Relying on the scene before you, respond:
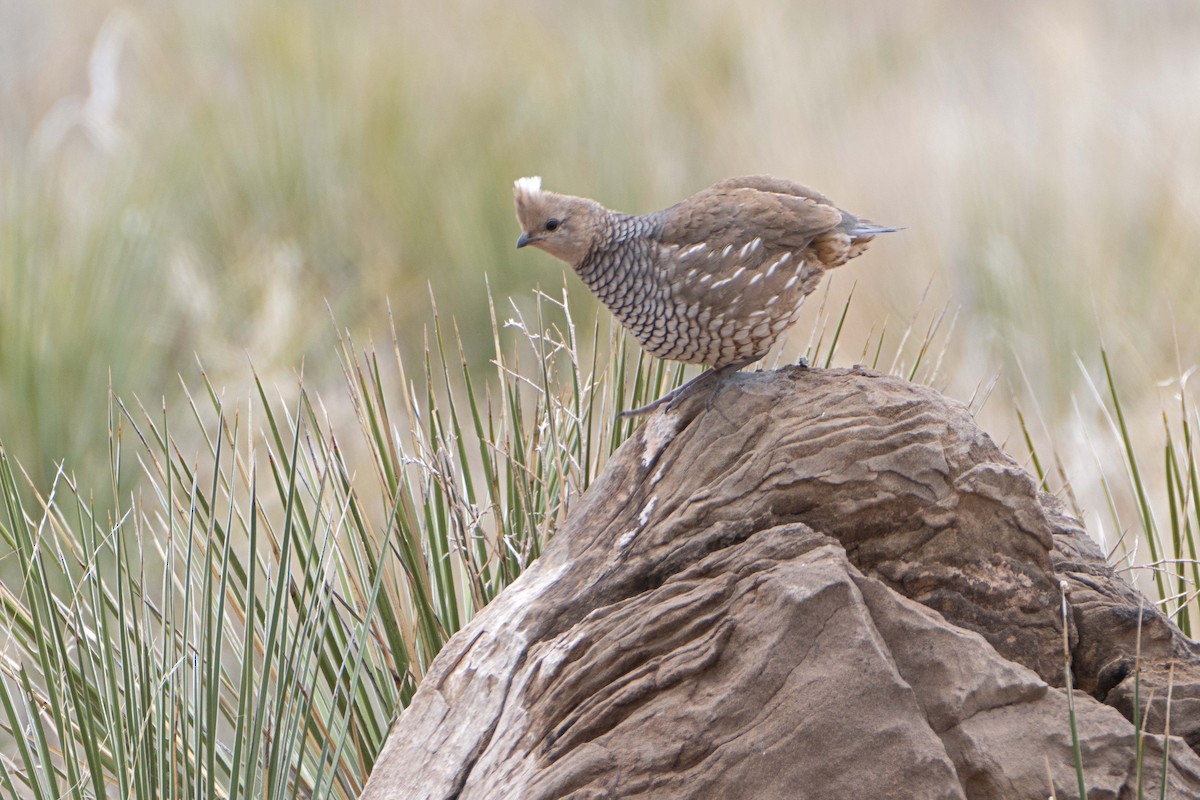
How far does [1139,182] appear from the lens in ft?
19.6

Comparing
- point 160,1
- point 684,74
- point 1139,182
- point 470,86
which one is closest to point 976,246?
point 1139,182

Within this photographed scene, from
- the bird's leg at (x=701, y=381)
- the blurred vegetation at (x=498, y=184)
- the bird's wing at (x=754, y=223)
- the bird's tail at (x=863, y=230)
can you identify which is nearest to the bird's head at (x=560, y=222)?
the bird's wing at (x=754, y=223)

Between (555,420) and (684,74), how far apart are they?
713cm

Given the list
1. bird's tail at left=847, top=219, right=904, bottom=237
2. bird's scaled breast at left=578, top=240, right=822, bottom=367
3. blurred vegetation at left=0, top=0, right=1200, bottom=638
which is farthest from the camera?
blurred vegetation at left=0, top=0, right=1200, bottom=638

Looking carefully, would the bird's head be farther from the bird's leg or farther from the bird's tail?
the bird's tail

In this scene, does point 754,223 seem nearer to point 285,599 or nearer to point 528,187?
point 528,187

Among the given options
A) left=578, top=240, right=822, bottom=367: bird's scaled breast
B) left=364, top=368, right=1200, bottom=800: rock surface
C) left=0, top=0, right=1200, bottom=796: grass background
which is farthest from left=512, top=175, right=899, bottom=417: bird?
left=0, top=0, right=1200, bottom=796: grass background

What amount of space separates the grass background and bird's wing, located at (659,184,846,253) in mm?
735

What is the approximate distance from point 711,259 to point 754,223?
104 mm

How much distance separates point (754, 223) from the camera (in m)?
2.17

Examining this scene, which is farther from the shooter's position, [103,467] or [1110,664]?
[103,467]

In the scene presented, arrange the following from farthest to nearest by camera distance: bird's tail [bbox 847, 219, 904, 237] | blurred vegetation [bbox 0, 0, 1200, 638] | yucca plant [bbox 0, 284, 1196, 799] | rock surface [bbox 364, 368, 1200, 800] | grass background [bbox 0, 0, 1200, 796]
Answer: blurred vegetation [bbox 0, 0, 1200, 638] < grass background [bbox 0, 0, 1200, 796] < bird's tail [bbox 847, 219, 904, 237] < yucca plant [bbox 0, 284, 1196, 799] < rock surface [bbox 364, 368, 1200, 800]

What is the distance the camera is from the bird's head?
2291 millimetres

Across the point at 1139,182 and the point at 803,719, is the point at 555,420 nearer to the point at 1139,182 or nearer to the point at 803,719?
the point at 803,719
